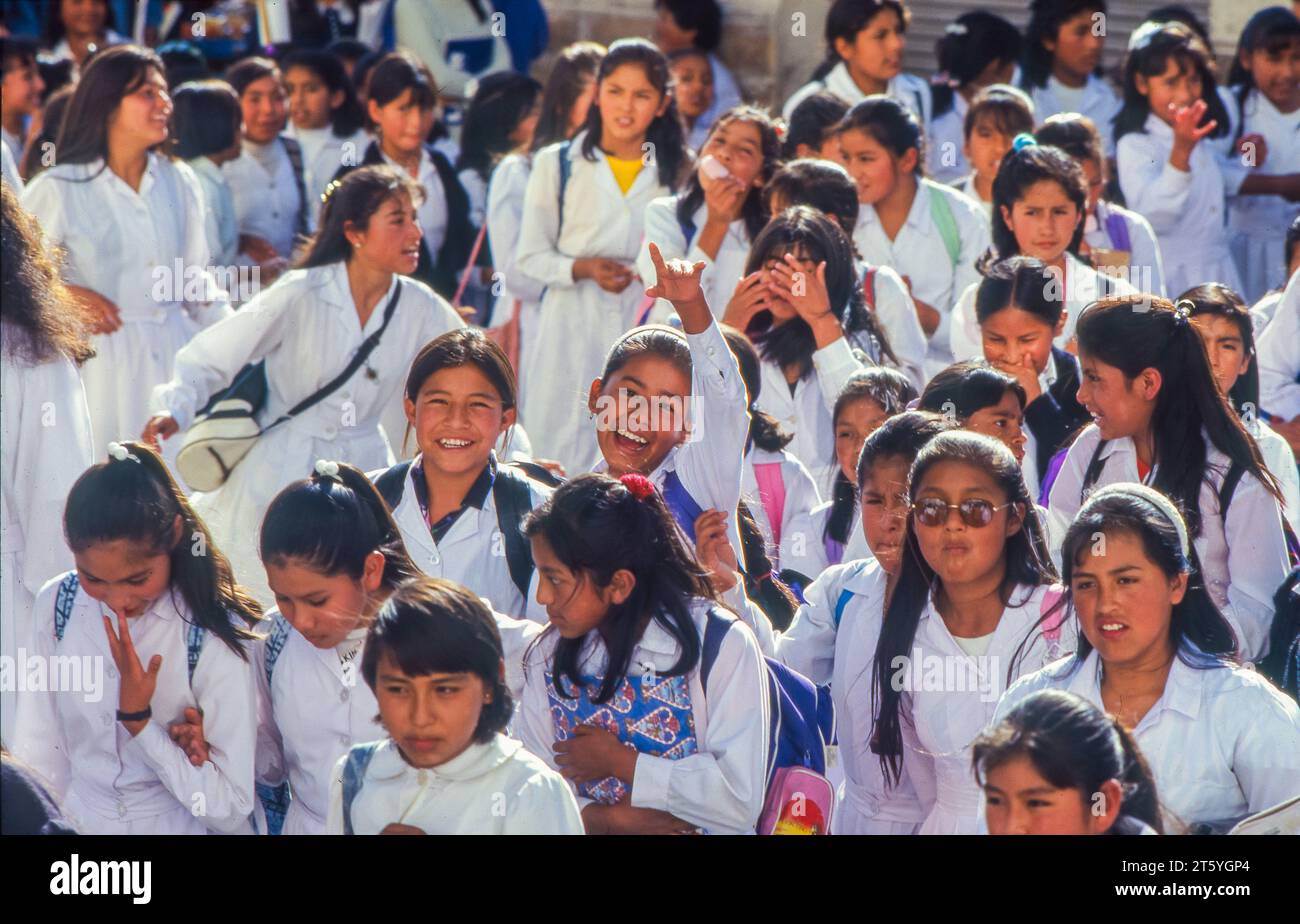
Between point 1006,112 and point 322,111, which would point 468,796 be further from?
point 322,111

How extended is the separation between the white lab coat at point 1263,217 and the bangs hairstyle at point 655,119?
2.44m

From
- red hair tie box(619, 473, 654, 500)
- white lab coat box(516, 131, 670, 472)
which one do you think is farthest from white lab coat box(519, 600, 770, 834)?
white lab coat box(516, 131, 670, 472)

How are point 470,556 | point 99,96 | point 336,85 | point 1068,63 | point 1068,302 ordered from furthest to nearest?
point 336,85, point 1068,63, point 99,96, point 1068,302, point 470,556

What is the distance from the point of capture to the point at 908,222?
6.48 m

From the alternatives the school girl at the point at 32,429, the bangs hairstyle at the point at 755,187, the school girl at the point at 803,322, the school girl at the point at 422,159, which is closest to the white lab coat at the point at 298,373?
the school girl at the point at 32,429

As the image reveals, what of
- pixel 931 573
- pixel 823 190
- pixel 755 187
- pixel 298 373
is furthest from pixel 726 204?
pixel 931 573

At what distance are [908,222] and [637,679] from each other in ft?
10.5

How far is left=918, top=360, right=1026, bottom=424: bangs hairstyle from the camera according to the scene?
4.61 meters

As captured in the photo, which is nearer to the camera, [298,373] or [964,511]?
[964,511]

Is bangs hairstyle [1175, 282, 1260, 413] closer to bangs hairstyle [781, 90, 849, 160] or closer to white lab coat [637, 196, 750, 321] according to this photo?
white lab coat [637, 196, 750, 321]

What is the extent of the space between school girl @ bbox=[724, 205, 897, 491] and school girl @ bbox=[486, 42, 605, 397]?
1.87 meters

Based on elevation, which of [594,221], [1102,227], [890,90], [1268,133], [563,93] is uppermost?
[890,90]

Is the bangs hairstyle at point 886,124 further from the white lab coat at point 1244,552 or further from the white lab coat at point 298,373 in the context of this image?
the white lab coat at point 1244,552
